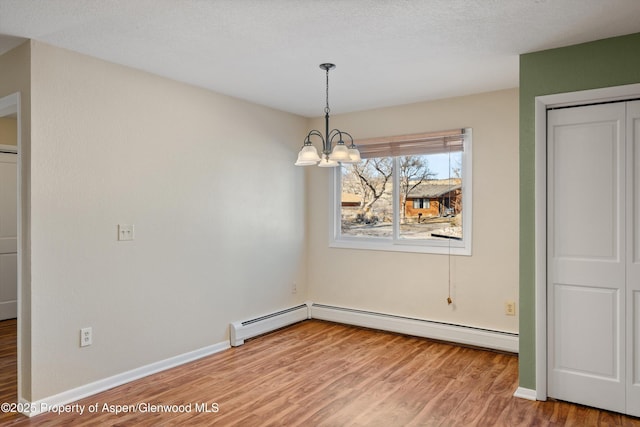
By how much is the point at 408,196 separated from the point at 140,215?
105 inches

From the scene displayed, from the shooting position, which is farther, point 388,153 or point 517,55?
point 388,153

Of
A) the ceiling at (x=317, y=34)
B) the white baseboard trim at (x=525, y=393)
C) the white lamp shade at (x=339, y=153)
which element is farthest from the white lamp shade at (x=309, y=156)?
the white baseboard trim at (x=525, y=393)

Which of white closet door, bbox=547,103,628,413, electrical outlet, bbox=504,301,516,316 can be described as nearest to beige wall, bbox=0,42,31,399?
white closet door, bbox=547,103,628,413

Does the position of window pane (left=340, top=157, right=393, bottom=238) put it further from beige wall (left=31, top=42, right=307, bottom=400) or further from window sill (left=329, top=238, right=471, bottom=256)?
beige wall (left=31, top=42, right=307, bottom=400)

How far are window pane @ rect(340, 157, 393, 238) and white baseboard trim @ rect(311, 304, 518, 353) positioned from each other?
0.89 m

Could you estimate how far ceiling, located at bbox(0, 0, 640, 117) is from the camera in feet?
7.78

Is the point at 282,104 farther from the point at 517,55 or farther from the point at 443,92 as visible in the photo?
the point at 517,55

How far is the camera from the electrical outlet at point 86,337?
123 inches

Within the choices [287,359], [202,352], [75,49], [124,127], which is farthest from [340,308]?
[75,49]

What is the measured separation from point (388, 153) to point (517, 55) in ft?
Result: 5.94

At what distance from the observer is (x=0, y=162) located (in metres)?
5.23

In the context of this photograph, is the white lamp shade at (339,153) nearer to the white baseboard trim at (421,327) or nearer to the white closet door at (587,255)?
the white closet door at (587,255)

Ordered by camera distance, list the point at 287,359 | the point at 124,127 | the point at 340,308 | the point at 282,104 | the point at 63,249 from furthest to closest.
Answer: the point at 340,308
the point at 282,104
the point at 287,359
the point at 124,127
the point at 63,249

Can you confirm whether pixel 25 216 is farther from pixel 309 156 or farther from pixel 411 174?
pixel 411 174
